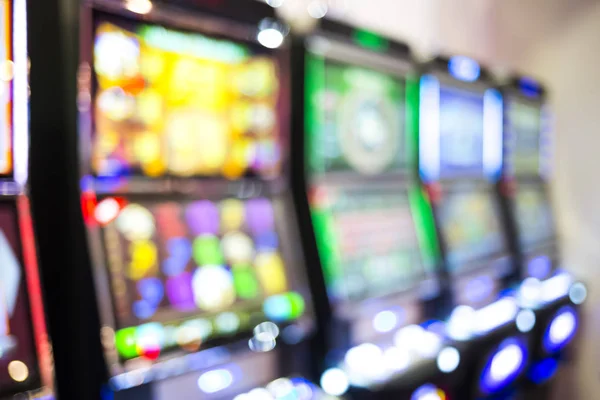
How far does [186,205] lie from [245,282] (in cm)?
28

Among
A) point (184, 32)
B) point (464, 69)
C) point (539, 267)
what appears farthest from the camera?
point (539, 267)

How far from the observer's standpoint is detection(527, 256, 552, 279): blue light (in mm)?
3211

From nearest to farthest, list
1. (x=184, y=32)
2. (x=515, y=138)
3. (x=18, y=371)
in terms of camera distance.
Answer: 1. (x=18, y=371)
2. (x=184, y=32)
3. (x=515, y=138)

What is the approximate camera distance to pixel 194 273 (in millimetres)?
1449

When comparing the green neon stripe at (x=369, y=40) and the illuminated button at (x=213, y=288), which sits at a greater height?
the green neon stripe at (x=369, y=40)

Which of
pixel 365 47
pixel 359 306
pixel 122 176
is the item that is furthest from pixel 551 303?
pixel 122 176

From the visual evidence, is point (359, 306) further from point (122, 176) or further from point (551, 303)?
point (551, 303)

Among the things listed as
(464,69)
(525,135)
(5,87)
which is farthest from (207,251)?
(525,135)

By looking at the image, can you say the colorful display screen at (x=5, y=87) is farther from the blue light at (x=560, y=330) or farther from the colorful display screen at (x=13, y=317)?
the blue light at (x=560, y=330)

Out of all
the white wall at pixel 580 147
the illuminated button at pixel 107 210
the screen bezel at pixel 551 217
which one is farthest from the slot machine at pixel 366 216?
the white wall at pixel 580 147

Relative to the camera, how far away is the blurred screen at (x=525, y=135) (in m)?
3.12

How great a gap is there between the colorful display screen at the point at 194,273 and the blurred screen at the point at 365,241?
201 mm

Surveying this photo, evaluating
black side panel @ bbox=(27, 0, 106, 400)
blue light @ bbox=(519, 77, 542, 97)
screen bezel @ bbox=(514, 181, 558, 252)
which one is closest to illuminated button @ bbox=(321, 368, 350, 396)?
black side panel @ bbox=(27, 0, 106, 400)

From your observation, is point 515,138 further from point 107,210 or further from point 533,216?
point 107,210
